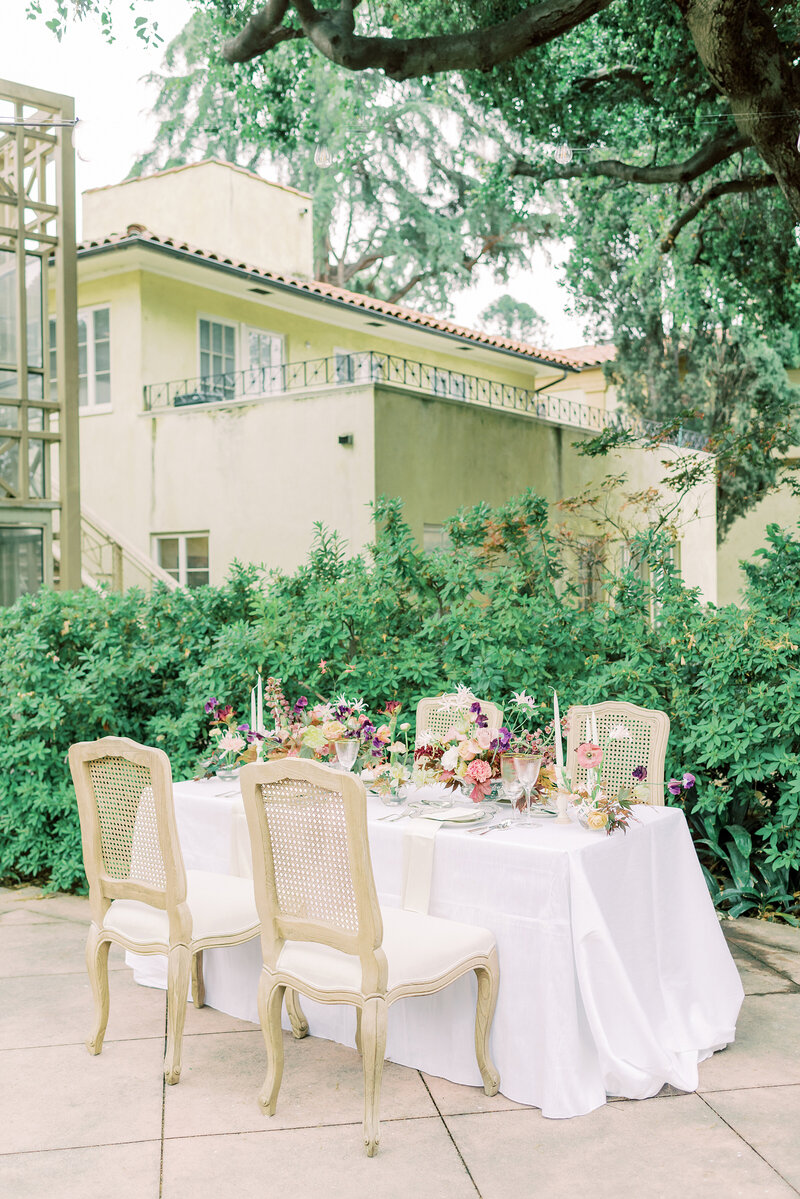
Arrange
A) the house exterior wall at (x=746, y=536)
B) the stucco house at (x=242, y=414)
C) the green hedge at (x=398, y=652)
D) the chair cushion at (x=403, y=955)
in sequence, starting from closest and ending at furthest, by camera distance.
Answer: the chair cushion at (x=403, y=955) → the green hedge at (x=398, y=652) → the stucco house at (x=242, y=414) → the house exterior wall at (x=746, y=536)

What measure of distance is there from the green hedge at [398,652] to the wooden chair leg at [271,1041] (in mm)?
2962

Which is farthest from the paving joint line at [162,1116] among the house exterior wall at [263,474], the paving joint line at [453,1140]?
the house exterior wall at [263,474]

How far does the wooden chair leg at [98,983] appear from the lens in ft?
13.8

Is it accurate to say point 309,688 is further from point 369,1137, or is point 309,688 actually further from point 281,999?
point 369,1137

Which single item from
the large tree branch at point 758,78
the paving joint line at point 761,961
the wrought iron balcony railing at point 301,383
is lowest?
the paving joint line at point 761,961

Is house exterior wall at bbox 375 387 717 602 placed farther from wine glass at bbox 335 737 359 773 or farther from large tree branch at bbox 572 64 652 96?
wine glass at bbox 335 737 359 773

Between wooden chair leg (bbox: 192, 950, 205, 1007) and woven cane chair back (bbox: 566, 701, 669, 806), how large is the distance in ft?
5.84

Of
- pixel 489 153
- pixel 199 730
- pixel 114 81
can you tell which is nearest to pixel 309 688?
pixel 199 730

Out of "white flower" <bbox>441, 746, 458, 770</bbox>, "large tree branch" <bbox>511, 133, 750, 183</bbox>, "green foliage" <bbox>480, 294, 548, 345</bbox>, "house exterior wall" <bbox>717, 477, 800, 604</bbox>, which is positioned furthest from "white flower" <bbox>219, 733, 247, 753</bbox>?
"green foliage" <bbox>480, 294, 548, 345</bbox>

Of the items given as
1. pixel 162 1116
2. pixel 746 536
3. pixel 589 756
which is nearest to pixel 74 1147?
pixel 162 1116

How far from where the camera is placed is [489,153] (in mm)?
23219

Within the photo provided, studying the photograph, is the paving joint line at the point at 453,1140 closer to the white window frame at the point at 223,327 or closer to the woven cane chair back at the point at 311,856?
the woven cane chair back at the point at 311,856

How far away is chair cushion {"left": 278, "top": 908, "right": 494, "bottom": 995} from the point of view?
3521mm

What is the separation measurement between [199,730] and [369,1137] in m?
3.86
